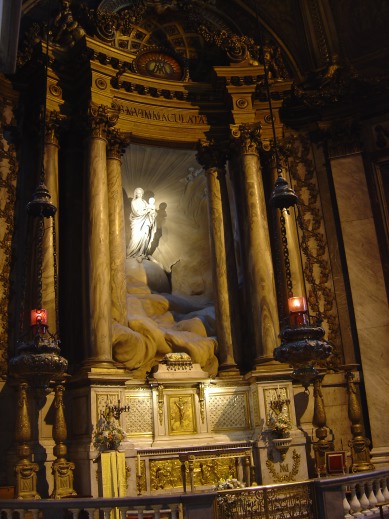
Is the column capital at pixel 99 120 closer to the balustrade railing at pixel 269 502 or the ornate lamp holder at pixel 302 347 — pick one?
the ornate lamp holder at pixel 302 347

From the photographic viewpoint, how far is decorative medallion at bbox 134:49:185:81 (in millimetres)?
13203

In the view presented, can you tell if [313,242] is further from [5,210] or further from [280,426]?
[5,210]

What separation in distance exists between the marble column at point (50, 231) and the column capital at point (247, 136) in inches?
139

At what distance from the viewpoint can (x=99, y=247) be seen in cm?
1088

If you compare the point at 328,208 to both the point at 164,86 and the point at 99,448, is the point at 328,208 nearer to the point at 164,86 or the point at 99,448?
the point at 164,86

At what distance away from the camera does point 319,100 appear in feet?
44.0

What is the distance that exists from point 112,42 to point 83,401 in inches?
274

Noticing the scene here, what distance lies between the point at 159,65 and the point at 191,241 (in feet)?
12.6

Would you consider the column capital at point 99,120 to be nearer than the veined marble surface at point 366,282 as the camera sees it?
Yes

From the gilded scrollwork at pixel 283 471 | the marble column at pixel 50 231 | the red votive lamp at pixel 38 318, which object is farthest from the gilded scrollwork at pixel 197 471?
the red votive lamp at pixel 38 318

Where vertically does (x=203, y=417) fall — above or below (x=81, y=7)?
below

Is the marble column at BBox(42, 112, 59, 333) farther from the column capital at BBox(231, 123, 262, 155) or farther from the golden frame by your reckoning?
the column capital at BBox(231, 123, 262, 155)

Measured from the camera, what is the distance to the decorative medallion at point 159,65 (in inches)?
520

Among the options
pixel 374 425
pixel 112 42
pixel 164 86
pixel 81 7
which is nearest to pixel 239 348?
pixel 374 425
